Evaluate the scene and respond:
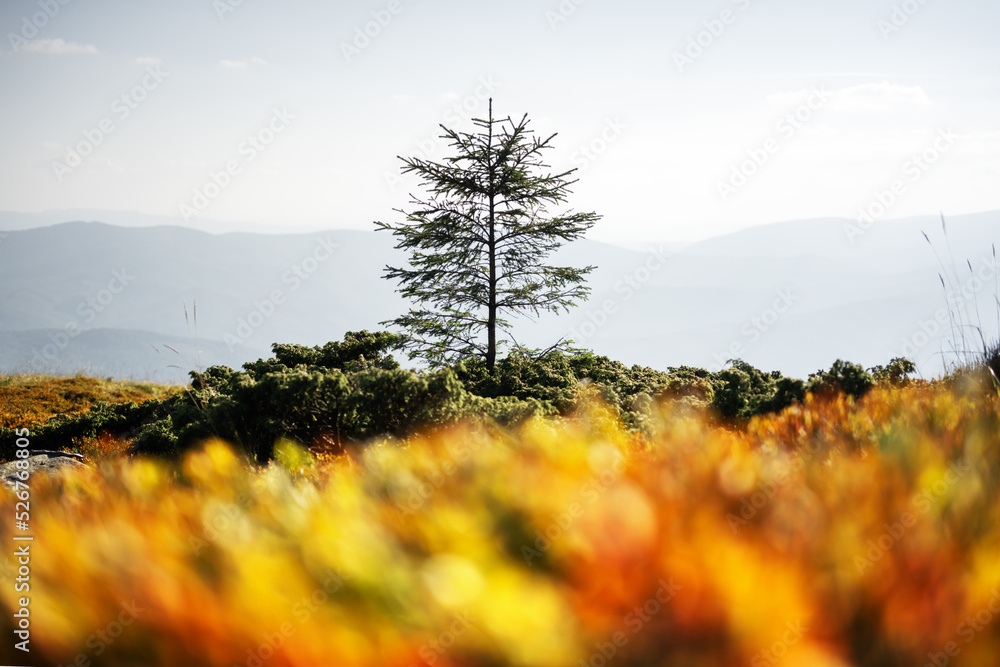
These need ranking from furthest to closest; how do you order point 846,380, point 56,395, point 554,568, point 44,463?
point 56,395, point 44,463, point 846,380, point 554,568

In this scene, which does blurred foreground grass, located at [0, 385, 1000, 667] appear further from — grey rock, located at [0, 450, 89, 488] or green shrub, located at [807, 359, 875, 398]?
grey rock, located at [0, 450, 89, 488]

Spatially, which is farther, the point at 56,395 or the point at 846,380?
the point at 56,395

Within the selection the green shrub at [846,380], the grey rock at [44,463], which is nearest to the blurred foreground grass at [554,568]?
the green shrub at [846,380]

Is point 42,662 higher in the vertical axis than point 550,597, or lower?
lower

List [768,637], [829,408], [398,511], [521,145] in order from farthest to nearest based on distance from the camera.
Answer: [521,145]
[829,408]
[398,511]
[768,637]

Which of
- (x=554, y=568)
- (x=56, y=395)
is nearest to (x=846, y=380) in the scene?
(x=554, y=568)

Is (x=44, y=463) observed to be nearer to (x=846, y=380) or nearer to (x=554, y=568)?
(x=554, y=568)

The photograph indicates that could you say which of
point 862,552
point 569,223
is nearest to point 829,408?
point 862,552

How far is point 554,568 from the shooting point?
118 cm

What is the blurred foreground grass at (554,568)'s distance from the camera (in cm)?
94

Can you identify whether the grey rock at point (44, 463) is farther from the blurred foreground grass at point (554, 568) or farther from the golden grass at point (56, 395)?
the blurred foreground grass at point (554, 568)

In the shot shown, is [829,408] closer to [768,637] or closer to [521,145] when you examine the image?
[768,637]

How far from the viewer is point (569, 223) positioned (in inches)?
394

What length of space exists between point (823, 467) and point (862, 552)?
2.40 ft
